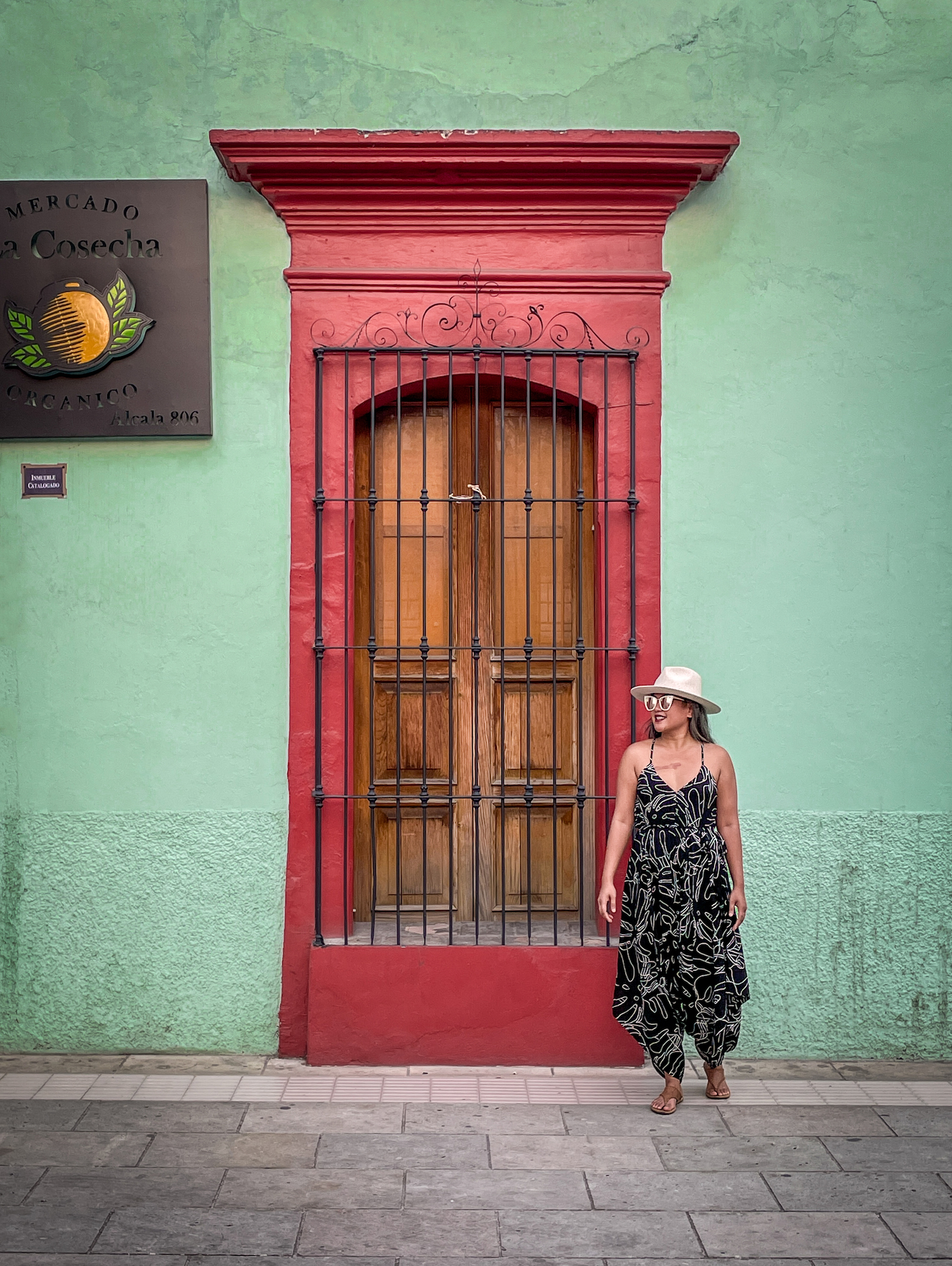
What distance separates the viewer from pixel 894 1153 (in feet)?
14.1

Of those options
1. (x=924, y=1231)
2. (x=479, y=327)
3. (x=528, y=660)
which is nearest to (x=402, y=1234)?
(x=924, y=1231)

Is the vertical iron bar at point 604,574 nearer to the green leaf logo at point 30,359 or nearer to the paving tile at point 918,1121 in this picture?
the paving tile at point 918,1121

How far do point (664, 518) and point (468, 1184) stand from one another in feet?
9.44

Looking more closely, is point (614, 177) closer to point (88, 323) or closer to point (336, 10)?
point (336, 10)

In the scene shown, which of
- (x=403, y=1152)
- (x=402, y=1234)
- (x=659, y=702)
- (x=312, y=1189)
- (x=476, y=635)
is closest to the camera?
(x=402, y=1234)

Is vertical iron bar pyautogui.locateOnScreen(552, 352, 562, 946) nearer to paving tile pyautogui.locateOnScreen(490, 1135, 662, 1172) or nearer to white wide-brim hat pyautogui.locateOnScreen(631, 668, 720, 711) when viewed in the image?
white wide-brim hat pyautogui.locateOnScreen(631, 668, 720, 711)

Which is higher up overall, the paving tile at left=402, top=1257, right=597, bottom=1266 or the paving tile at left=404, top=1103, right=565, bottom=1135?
the paving tile at left=402, top=1257, right=597, bottom=1266

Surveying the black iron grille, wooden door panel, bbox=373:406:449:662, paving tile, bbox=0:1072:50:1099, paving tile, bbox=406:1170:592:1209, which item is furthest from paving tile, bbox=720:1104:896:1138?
paving tile, bbox=0:1072:50:1099

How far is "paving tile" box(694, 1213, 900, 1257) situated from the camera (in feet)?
11.7

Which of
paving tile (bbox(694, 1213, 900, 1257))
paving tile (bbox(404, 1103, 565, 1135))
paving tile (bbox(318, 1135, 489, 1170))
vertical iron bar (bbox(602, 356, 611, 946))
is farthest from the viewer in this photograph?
vertical iron bar (bbox(602, 356, 611, 946))

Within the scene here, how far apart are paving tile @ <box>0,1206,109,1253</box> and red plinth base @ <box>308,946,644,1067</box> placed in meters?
1.49

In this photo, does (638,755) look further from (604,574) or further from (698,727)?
(604,574)

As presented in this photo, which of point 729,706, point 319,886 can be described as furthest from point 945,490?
point 319,886

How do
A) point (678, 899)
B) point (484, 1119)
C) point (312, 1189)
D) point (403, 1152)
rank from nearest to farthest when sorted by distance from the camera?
point (312, 1189) < point (403, 1152) < point (484, 1119) < point (678, 899)
